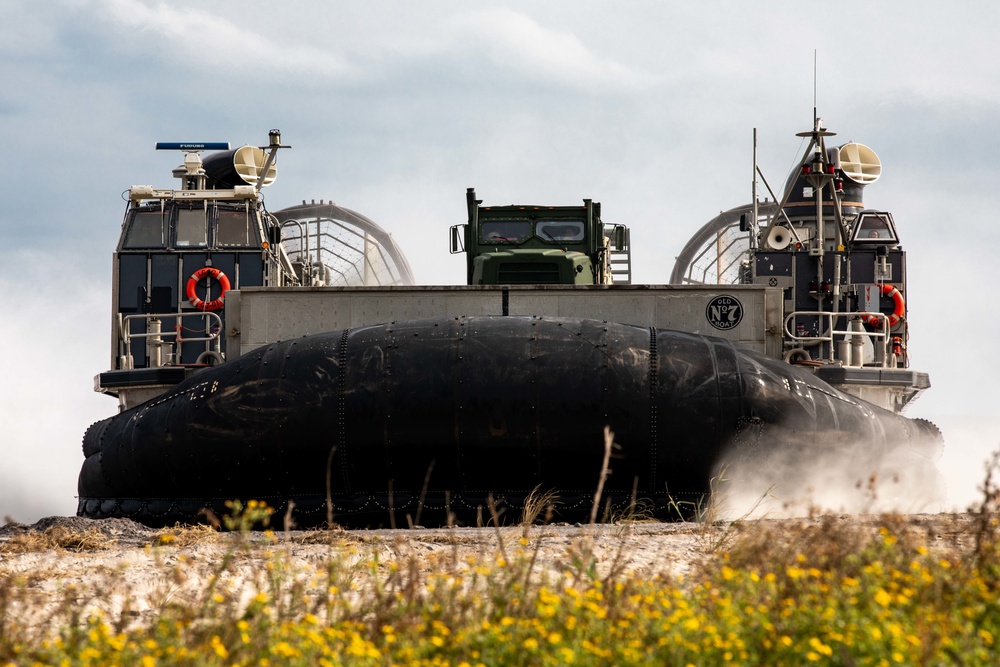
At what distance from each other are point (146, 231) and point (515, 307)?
37.1ft

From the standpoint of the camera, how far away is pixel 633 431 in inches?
375

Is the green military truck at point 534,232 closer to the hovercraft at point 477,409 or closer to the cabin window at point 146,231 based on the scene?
the hovercraft at point 477,409

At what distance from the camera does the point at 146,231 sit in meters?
21.3

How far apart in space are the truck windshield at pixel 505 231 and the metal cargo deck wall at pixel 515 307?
12.5 feet

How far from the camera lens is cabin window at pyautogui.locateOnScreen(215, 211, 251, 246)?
2119 centimetres

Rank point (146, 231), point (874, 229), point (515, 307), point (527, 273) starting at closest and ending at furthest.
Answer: point (515, 307) < point (527, 273) < point (146, 231) < point (874, 229)

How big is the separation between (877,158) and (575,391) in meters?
18.4

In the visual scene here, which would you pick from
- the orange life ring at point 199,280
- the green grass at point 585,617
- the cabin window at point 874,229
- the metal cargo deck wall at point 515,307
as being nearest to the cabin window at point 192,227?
the orange life ring at point 199,280

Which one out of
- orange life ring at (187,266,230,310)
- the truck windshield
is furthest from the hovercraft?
orange life ring at (187,266,230,310)

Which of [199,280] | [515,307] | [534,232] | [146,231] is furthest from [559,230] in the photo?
[146,231]

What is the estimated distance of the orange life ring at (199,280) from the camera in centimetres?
2044

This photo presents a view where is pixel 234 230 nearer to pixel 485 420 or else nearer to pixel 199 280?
pixel 199 280

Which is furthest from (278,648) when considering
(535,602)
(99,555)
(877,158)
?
(877,158)

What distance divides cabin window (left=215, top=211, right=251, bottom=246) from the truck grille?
311 inches
